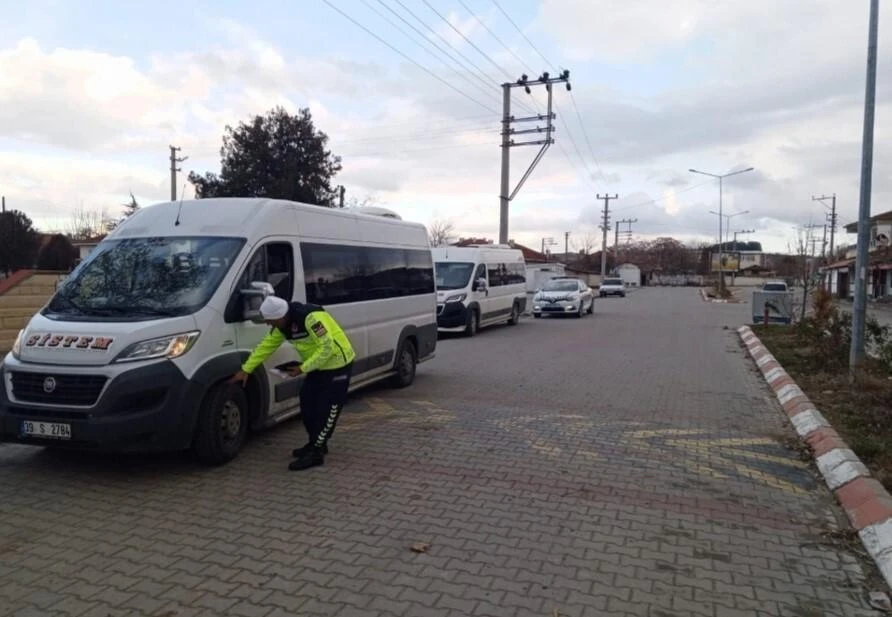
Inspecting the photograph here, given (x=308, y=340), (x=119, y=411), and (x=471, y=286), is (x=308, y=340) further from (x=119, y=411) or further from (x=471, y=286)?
(x=471, y=286)

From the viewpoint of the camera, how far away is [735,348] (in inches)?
687

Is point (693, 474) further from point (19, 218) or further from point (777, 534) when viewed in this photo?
point (19, 218)

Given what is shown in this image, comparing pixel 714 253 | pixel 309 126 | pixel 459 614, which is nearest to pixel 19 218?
pixel 309 126

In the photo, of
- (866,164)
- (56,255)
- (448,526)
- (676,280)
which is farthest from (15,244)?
(676,280)

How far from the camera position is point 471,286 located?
19391mm

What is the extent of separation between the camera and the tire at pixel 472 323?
1914cm

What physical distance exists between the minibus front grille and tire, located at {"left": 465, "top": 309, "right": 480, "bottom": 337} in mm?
13923

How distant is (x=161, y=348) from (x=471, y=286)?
14085 millimetres

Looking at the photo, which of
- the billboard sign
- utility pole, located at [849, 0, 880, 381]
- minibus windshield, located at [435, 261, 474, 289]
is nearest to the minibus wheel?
utility pole, located at [849, 0, 880, 381]

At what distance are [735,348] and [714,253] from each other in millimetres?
114802

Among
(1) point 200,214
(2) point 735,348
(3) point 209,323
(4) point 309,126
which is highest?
(4) point 309,126

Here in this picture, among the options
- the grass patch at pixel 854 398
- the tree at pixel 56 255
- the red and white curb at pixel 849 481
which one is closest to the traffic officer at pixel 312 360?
the red and white curb at pixel 849 481

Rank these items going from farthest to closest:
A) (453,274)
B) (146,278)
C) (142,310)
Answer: (453,274), (146,278), (142,310)

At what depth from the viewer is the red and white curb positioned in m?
4.68
